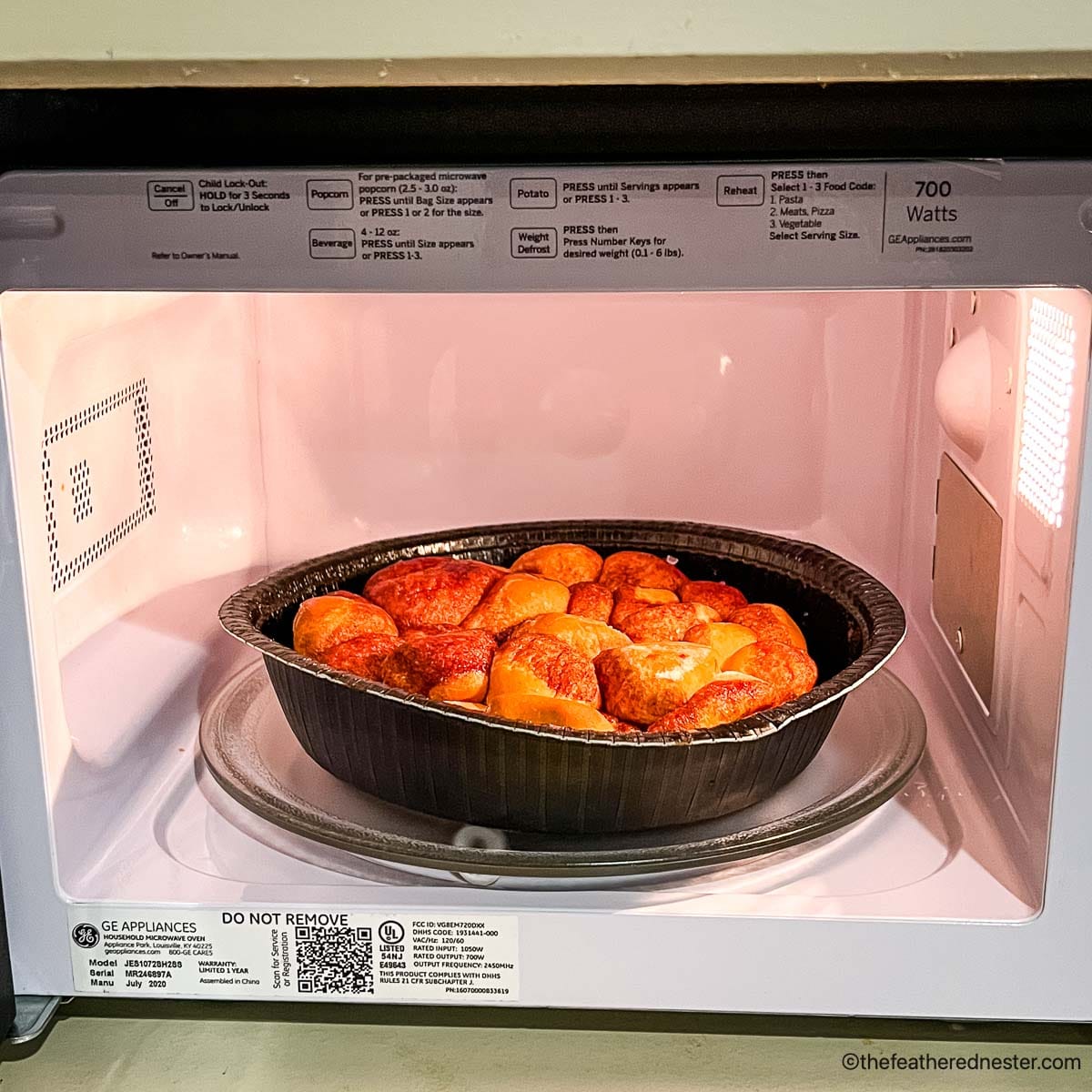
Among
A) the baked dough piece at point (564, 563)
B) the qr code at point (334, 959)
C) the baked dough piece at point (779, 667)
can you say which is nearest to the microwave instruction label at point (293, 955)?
the qr code at point (334, 959)

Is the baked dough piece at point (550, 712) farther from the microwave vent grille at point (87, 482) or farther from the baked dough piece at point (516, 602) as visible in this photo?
the microwave vent grille at point (87, 482)

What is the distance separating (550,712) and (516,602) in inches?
6.6

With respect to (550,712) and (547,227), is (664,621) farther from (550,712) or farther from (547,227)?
(547,227)

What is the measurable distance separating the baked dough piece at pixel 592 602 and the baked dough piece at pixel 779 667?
0.12 meters

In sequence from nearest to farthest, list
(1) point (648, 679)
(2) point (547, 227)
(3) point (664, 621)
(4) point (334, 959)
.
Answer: (2) point (547, 227) → (4) point (334, 959) → (1) point (648, 679) → (3) point (664, 621)

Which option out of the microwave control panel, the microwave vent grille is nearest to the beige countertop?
the microwave vent grille

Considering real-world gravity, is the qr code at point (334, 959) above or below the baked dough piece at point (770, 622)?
below

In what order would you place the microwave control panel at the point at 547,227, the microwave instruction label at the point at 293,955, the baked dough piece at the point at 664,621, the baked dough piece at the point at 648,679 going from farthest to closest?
the baked dough piece at the point at 664,621, the baked dough piece at the point at 648,679, the microwave instruction label at the point at 293,955, the microwave control panel at the point at 547,227

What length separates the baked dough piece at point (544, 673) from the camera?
83cm

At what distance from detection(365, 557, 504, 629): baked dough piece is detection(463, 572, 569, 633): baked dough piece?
0.5 inches

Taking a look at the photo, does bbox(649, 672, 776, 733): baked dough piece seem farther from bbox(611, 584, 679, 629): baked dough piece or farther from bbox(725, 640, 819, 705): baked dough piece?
bbox(611, 584, 679, 629): baked dough piece

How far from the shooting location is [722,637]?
91 centimetres

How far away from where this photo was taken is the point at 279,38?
52 cm

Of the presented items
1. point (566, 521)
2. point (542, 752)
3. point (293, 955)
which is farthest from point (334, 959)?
point (566, 521)
